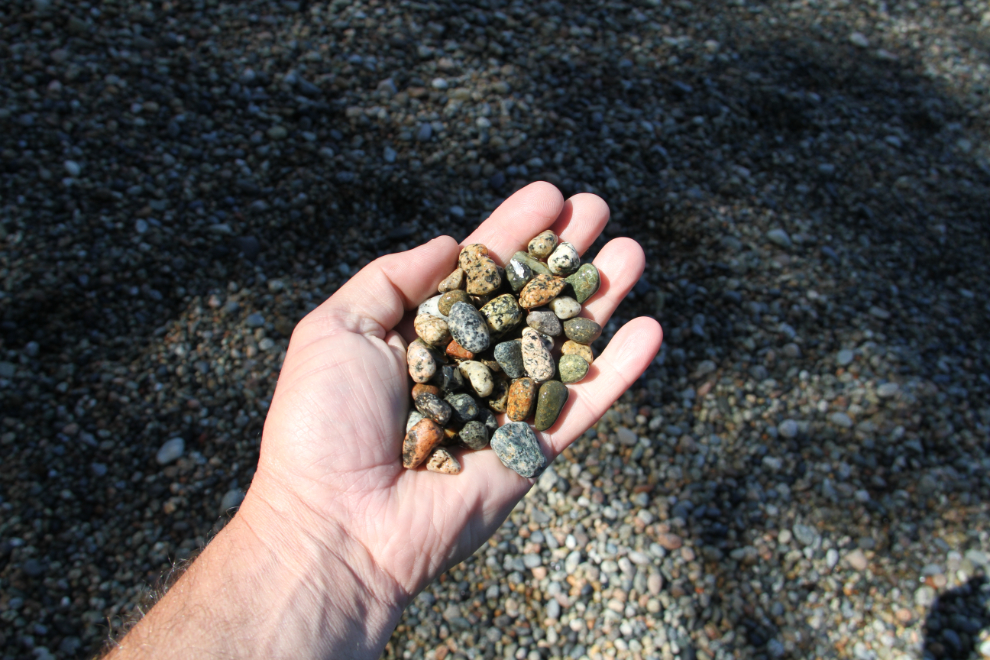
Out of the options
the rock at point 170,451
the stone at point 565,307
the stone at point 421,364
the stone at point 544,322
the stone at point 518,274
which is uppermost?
the stone at point 518,274

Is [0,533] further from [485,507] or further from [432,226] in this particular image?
[432,226]

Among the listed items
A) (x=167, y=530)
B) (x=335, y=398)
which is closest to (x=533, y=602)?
(x=335, y=398)

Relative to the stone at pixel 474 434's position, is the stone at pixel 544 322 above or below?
above

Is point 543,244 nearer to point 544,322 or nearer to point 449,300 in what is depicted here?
point 544,322

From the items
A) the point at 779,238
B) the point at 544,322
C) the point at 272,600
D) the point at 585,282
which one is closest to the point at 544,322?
the point at 544,322

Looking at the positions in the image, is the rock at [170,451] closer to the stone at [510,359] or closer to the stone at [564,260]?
the stone at [510,359]

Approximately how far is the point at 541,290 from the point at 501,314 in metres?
0.17

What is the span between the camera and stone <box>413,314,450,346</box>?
2.20 metres

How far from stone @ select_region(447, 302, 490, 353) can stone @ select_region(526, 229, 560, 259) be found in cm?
43

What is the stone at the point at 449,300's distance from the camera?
7.28 feet

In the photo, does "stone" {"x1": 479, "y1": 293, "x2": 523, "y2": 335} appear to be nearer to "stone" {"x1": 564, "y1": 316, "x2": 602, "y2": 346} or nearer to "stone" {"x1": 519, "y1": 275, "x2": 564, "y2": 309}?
"stone" {"x1": 519, "y1": 275, "x2": 564, "y2": 309}

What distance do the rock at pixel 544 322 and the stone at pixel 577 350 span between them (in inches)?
2.6

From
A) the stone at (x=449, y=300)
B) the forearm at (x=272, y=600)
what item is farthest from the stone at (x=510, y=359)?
the forearm at (x=272, y=600)

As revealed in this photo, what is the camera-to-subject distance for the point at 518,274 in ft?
7.67
